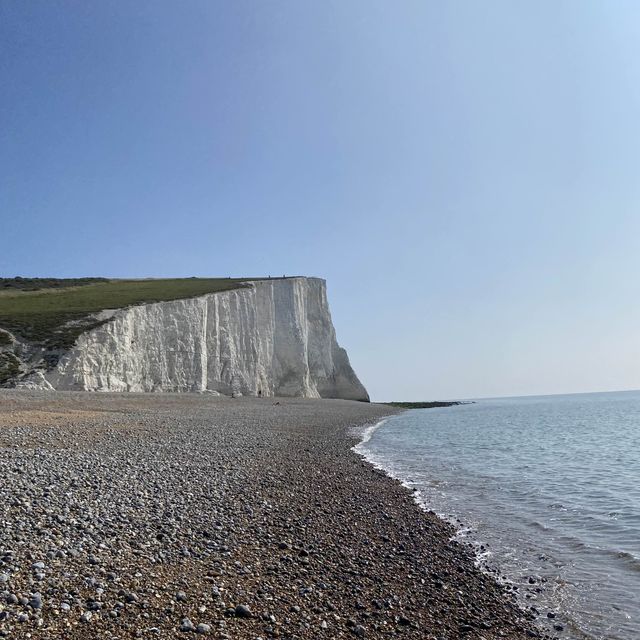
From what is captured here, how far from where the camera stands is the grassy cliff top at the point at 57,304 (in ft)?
107

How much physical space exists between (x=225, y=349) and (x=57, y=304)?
46.4 feet

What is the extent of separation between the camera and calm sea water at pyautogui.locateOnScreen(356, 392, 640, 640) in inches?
251

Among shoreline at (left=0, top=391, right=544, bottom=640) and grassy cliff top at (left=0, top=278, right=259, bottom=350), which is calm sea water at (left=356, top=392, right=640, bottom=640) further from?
grassy cliff top at (left=0, top=278, right=259, bottom=350)

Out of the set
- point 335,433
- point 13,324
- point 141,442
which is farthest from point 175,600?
point 13,324

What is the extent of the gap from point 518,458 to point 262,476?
11618 mm

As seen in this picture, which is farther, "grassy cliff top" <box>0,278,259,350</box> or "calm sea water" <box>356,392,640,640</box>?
"grassy cliff top" <box>0,278,259,350</box>

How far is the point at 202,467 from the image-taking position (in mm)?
11984

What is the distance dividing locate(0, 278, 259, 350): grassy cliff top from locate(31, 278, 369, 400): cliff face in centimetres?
153

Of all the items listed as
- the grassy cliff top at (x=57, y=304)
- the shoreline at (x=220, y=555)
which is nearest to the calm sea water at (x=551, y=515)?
the shoreline at (x=220, y=555)

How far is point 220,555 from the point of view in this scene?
21.0 feet

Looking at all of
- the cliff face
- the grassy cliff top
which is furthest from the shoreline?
the grassy cliff top

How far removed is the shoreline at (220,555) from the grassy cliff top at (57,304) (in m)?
21.7

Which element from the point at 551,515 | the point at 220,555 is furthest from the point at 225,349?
the point at 220,555

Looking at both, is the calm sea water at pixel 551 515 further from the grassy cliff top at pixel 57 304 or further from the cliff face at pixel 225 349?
the grassy cliff top at pixel 57 304
